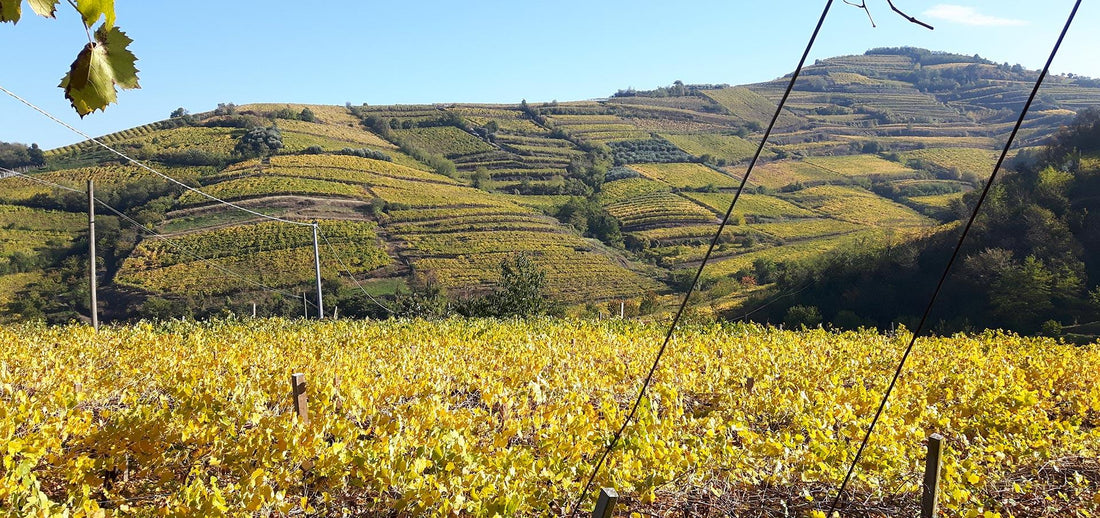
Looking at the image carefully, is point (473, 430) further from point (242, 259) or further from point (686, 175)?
point (686, 175)

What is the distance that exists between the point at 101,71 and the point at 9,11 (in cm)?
19

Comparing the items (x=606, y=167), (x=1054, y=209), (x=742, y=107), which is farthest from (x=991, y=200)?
(x=742, y=107)

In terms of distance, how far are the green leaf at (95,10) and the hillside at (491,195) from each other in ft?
146

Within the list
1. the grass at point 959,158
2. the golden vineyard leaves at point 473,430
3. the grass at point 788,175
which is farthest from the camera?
the grass at point 959,158

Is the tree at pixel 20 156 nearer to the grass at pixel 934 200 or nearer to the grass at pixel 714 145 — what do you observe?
the grass at pixel 714 145

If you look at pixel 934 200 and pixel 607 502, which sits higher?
pixel 607 502

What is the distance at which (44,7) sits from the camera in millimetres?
974

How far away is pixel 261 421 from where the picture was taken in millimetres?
4168

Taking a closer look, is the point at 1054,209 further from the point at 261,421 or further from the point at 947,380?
the point at 261,421

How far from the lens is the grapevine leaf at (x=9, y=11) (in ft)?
3.48

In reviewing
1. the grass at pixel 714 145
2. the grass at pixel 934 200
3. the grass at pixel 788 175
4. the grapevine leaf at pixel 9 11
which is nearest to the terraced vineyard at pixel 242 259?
the grass at pixel 788 175

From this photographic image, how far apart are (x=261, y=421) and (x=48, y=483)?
125cm

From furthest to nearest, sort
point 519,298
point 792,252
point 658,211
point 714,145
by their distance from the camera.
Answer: point 714,145
point 658,211
point 792,252
point 519,298

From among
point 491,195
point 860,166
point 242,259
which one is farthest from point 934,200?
point 242,259
